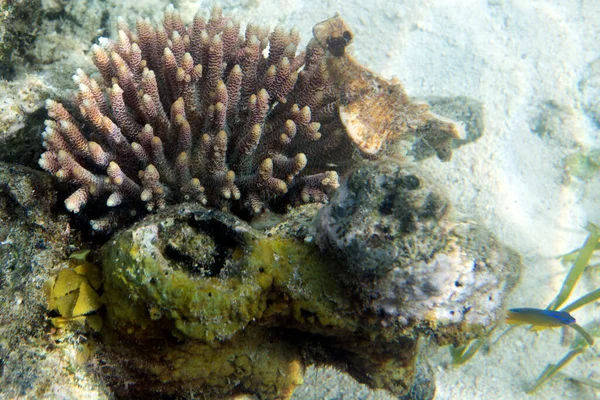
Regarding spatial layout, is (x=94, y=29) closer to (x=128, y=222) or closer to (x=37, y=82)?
(x=37, y=82)

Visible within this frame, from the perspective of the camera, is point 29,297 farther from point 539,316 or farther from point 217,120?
point 539,316

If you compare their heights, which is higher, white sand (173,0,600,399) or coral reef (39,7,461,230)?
coral reef (39,7,461,230)

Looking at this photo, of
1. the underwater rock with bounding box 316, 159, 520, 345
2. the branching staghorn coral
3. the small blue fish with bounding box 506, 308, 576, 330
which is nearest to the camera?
the underwater rock with bounding box 316, 159, 520, 345

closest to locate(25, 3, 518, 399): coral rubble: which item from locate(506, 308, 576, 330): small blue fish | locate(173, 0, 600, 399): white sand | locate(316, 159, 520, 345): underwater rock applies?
locate(316, 159, 520, 345): underwater rock

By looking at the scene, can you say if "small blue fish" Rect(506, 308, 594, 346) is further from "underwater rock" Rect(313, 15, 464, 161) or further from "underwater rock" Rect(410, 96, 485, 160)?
"underwater rock" Rect(410, 96, 485, 160)

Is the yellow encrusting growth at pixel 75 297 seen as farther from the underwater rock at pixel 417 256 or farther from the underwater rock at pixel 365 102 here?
the underwater rock at pixel 365 102

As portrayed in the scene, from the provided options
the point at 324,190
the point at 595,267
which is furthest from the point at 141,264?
the point at 595,267
